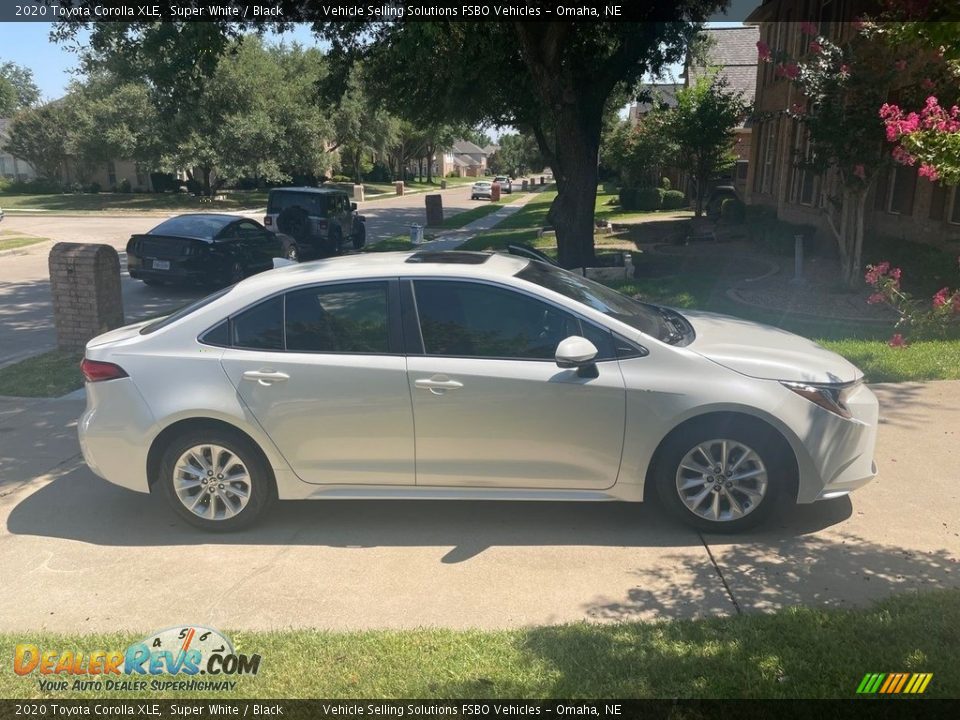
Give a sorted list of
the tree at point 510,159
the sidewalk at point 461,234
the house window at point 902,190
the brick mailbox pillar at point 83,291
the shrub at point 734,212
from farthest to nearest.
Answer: the tree at point 510,159 < the shrub at point 734,212 < the sidewalk at point 461,234 < the house window at point 902,190 < the brick mailbox pillar at point 83,291

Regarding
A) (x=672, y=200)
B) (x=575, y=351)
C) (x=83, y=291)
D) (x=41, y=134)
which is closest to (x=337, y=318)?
(x=575, y=351)

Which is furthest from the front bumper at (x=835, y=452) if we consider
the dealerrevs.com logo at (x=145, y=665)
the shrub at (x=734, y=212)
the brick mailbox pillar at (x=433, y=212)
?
the brick mailbox pillar at (x=433, y=212)

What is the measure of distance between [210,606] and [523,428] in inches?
73.7

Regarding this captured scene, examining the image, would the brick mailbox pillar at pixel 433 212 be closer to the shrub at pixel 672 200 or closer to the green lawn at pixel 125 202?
the shrub at pixel 672 200

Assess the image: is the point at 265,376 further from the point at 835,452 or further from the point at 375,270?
the point at 835,452

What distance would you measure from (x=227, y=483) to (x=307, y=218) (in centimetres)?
1522

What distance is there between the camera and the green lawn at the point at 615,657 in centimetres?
317

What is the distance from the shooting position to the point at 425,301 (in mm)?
4949

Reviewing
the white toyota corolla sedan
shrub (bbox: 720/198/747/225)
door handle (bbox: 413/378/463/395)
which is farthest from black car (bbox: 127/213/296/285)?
shrub (bbox: 720/198/747/225)

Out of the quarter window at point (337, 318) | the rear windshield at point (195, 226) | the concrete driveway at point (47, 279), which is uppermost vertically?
the quarter window at point (337, 318)

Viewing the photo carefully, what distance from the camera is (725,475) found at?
15.3ft

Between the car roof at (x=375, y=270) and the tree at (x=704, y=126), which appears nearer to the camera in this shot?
the car roof at (x=375, y=270)

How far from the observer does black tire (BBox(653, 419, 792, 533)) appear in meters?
4.63

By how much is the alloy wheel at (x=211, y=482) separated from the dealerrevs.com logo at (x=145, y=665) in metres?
1.23
